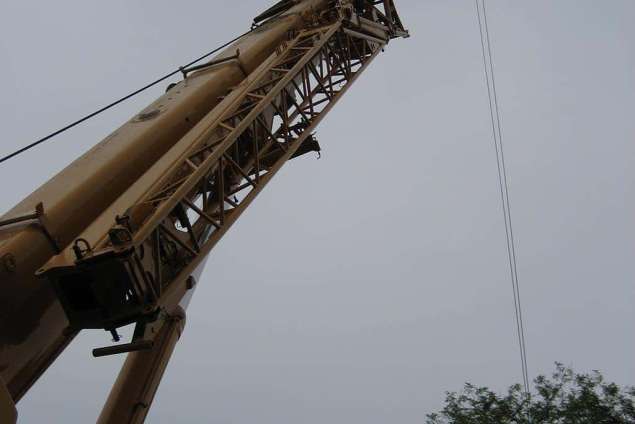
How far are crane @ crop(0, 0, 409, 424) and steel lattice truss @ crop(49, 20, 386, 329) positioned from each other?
16mm

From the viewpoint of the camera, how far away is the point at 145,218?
5234mm

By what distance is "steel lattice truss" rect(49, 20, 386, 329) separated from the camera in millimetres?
5066

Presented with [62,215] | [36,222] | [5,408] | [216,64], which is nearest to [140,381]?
[62,215]

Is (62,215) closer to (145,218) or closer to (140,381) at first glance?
(145,218)

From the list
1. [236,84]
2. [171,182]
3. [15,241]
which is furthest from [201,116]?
[15,241]

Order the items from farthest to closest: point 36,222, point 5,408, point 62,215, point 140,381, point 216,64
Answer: point 216,64
point 140,381
point 62,215
point 36,222
point 5,408

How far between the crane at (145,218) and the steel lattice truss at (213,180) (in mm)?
16

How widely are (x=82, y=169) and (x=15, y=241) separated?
4.22 feet

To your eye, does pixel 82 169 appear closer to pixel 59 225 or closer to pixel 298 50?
pixel 59 225

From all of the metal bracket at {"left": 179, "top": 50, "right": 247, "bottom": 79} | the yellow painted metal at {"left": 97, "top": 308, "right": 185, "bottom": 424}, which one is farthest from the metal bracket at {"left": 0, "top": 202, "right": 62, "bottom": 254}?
the metal bracket at {"left": 179, "top": 50, "right": 247, "bottom": 79}

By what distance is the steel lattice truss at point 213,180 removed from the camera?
507 cm

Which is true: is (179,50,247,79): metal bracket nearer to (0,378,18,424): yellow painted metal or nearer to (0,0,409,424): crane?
(0,0,409,424): crane

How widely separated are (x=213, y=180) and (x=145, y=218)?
1981 mm

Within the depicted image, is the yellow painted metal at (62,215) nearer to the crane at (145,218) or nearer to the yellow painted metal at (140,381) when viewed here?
the crane at (145,218)
